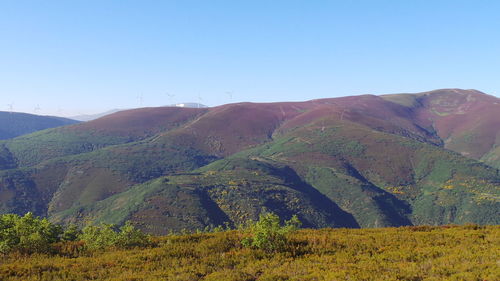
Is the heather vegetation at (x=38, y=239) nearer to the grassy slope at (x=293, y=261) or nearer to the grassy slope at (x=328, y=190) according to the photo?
the grassy slope at (x=293, y=261)

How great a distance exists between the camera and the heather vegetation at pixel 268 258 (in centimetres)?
1319

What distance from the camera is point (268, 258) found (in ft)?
52.5

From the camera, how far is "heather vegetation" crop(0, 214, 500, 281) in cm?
1319

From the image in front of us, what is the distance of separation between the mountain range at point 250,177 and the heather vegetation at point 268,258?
54.9 metres

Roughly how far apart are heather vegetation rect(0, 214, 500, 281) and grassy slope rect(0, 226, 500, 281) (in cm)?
4

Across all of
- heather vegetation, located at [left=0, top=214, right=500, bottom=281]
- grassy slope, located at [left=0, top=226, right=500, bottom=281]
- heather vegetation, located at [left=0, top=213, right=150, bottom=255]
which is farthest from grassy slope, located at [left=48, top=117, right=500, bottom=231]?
grassy slope, located at [left=0, top=226, right=500, bottom=281]

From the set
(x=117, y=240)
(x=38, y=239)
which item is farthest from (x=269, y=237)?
(x=38, y=239)

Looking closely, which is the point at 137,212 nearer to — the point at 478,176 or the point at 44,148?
the point at 44,148

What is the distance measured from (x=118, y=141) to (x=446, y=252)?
569 feet

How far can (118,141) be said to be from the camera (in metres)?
169

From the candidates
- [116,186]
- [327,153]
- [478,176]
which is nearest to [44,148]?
[116,186]

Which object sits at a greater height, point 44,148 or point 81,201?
point 44,148

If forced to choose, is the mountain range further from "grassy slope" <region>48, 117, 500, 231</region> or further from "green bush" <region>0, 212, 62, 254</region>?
"green bush" <region>0, 212, 62, 254</region>

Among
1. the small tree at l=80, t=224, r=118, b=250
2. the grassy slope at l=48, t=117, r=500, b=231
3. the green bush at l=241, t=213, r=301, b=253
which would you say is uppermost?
the green bush at l=241, t=213, r=301, b=253
